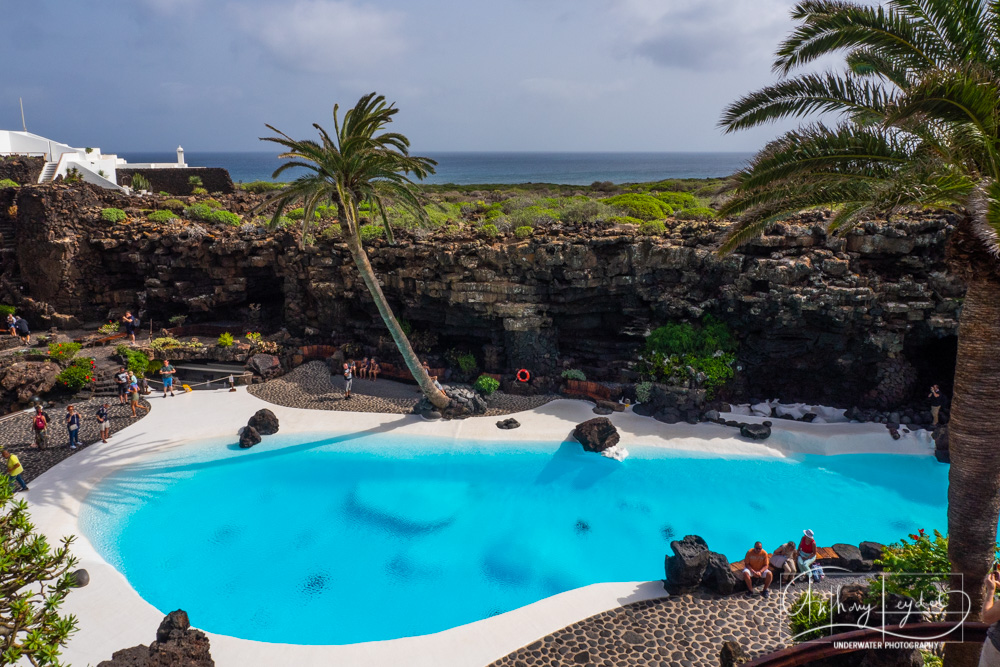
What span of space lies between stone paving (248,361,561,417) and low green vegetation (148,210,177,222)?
12.2 metres

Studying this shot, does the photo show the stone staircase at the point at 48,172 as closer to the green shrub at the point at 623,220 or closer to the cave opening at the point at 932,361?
the green shrub at the point at 623,220

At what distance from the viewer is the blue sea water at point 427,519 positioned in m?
10.7

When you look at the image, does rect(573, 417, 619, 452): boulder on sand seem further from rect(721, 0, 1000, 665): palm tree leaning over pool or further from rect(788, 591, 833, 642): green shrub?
rect(721, 0, 1000, 665): palm tree leaning over pool

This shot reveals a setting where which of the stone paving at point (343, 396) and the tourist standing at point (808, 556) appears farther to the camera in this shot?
the stone paving at point (343, 396)

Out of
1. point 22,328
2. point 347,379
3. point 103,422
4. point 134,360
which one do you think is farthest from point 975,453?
point 22,328

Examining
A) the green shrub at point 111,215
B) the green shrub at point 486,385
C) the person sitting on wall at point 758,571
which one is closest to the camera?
the person sitting on wall at point 758,571

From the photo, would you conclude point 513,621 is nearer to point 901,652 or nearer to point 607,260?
point 901,652

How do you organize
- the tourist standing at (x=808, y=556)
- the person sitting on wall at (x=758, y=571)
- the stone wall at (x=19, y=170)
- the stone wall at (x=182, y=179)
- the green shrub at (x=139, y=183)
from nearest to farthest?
the person sitting on wall at (x=758, y=571)
the tourist standing at (x=808, y=556)
the stone wall at (x=19, y=170)
the green shrub at (x=139, y=183)
the stone wall at (x=182, y=179)

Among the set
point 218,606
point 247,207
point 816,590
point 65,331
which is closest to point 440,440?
point 218,606

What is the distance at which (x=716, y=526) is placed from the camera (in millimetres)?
13023

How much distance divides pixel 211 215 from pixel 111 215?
433cm

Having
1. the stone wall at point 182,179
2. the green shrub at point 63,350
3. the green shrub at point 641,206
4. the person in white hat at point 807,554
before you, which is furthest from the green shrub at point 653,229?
the stone wall at point 182,179

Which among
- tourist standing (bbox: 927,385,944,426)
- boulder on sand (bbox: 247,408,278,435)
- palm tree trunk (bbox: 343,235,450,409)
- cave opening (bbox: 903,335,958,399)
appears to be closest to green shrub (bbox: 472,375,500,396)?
palm tree trunk (bbox: 343,235,450,409)

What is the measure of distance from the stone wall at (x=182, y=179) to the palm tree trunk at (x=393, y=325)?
29.7 meters
